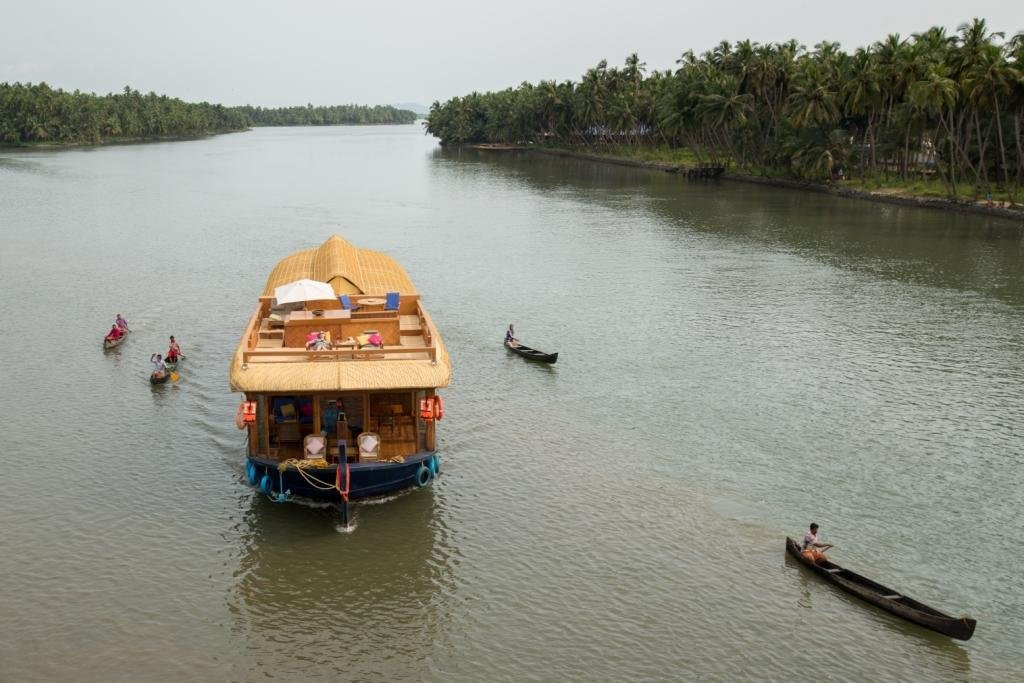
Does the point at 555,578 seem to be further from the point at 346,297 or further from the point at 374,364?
the point at 346,297

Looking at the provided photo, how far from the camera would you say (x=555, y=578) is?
23250 mm

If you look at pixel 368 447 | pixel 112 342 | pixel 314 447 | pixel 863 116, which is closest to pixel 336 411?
pixel 314 447

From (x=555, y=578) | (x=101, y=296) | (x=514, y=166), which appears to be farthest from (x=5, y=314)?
(x=514, y=166)

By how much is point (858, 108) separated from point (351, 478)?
264 feet

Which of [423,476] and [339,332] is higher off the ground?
[339,332]

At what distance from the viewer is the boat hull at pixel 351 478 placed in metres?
24.4

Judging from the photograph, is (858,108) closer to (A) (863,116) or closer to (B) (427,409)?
(A) (863,116)

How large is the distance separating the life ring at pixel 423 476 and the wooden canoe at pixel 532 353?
46.3 ft

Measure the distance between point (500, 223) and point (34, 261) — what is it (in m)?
38.2

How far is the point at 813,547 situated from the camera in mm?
23281

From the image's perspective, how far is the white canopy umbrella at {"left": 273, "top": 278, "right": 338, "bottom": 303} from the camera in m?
30.7

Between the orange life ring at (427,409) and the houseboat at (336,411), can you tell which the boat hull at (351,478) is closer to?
the houseboat at (336,411)

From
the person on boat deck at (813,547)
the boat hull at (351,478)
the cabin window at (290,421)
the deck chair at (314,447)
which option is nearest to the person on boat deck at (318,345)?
the cabin window at (290,421)

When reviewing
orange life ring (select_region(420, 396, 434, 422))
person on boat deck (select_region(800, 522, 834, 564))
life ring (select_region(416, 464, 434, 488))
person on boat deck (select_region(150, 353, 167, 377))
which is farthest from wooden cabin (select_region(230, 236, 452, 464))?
person on boat deck (select_region(800, 522, 834, 564))
